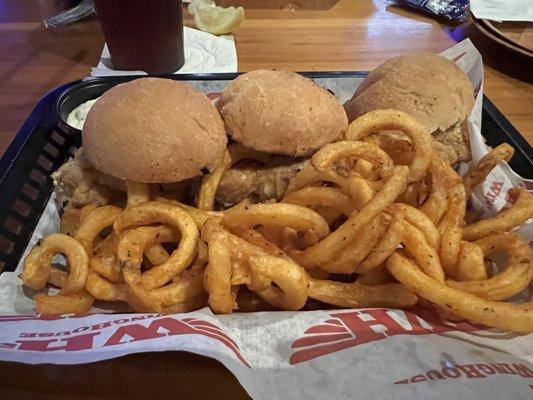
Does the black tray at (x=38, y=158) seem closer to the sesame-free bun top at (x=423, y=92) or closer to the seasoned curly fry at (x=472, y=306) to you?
the sesame-free bun top at (x=423, y=92)

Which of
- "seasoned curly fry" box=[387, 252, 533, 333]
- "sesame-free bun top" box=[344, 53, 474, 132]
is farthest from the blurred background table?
"seasoned curly fry" box=[387, 252, 533, 333]

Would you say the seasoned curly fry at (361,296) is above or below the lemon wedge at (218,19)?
below

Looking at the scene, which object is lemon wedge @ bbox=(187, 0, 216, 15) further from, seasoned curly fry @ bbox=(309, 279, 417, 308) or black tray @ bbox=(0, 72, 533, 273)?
seasoned curly fry @ bbox=(309, 279, 417, 308)

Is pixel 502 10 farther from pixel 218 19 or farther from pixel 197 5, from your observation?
pixel 197 5

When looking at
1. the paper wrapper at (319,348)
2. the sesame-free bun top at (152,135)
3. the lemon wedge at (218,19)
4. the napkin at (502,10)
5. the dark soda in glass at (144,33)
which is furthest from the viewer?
the napkin at (502,10)

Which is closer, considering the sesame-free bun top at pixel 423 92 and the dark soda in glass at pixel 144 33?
the sesame-free bun top at pixel 423 92

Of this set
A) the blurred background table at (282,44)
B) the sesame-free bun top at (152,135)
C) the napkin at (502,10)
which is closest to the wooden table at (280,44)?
the blurred background table at (282,44)

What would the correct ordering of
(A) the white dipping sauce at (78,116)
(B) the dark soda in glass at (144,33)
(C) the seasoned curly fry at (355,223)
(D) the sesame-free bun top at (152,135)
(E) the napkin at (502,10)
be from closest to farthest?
(C) the seasoned curly fry at (355,223), (D) the sesame-free bun top at (152,135), (A) the white dipping sauce at (78,116), (B) the dark soda in glass at (144,33), (E) the napkin at (502,10)

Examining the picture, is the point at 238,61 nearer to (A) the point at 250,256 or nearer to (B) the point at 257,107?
(B) the point at 257,107
